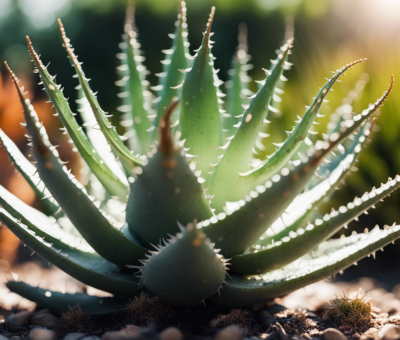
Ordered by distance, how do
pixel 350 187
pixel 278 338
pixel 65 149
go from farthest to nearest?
pixel 65 149 → pixel 350 187 → pixel 278 338

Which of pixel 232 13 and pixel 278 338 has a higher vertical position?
pixel 232 13

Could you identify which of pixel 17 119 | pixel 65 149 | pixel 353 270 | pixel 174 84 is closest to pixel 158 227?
pixel 174 84

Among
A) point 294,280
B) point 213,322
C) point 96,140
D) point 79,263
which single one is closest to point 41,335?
point 79,263

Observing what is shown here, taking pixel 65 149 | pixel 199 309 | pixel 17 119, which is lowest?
pixel 199 309

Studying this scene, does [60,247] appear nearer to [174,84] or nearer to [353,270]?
[174,84]

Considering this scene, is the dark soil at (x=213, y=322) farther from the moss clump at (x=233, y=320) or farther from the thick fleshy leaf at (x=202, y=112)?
the thick fleshy leaf at (x=202, y=112)


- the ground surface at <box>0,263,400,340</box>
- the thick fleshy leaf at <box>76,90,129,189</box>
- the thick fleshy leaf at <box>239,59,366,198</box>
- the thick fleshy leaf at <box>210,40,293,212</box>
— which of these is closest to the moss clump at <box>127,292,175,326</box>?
the ground surface at <box>0,263,400,340</box>

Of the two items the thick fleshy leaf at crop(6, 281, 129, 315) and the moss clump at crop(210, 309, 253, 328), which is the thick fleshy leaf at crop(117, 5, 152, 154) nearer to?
the thick fleshy leaf at crop(6, 281, 129, 315)
